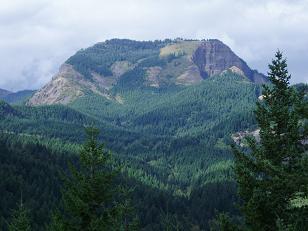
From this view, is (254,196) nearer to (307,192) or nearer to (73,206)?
(307,192)

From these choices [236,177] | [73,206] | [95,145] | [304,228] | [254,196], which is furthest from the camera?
[95,145]

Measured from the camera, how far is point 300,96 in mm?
28609

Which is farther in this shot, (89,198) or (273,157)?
(89,198)

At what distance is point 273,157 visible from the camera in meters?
29.0

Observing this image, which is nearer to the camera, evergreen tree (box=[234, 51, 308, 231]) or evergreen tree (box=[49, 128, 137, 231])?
evergreen tree (box=[234, 51, 308, 231])

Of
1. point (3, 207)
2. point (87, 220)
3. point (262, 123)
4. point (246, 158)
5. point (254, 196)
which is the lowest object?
point (3, 207)

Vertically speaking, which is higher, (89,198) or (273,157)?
(273,157)

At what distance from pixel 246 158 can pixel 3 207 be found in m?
177

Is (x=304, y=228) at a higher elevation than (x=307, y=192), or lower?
lower

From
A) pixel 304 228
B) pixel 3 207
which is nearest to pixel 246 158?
pixel 304 228

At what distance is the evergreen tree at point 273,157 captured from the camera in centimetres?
2730

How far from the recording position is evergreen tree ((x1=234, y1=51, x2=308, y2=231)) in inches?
1075

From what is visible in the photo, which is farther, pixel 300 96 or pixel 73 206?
pixel 73 206

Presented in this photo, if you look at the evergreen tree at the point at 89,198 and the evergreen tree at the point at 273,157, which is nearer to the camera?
the evergreen tree at the point at 273,157
